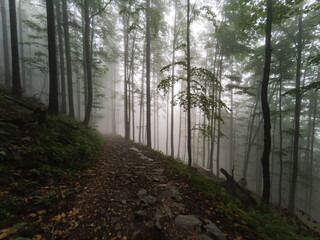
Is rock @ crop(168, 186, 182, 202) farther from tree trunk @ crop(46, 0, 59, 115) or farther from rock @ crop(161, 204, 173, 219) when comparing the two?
tree trunk @ crop(46, 0, 59, 115)

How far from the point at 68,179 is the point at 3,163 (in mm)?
1367

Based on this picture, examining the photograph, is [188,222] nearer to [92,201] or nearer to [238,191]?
[92,201]

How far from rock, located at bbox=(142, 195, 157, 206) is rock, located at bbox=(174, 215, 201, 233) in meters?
0.72

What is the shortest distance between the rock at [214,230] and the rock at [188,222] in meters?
0.17

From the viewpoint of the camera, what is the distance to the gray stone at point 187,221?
2.67m

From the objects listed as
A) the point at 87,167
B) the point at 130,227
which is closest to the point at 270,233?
the point at 130,227

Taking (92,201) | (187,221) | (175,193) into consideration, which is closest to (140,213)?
(187,221)

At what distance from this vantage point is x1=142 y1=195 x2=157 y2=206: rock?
330cm

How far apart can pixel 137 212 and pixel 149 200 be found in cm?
54

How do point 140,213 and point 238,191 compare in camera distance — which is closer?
point 140,213

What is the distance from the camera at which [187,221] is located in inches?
109

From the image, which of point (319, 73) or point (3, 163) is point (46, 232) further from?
point (319, 73)

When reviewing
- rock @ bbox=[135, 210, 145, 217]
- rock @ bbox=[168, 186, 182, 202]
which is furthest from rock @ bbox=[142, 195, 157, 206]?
rock @ bbox=[168, 186, 182, 202]

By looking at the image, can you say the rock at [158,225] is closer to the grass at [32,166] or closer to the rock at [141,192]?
the rock at [141,192]
